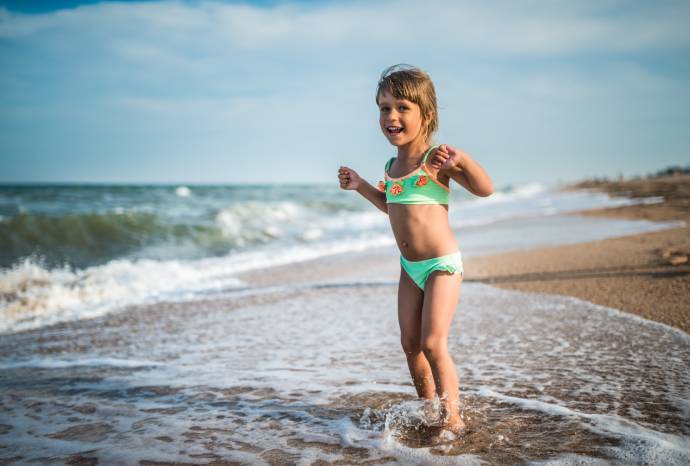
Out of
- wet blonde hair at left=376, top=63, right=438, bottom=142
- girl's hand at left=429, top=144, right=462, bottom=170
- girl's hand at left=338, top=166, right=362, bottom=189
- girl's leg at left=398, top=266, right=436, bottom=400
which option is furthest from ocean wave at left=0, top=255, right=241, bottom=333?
girl's hand at left=429, top=144, right=462, bottom=170

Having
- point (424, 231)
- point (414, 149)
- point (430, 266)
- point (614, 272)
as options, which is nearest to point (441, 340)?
point (430, 266)

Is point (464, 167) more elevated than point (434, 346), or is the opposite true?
point (464, 167)

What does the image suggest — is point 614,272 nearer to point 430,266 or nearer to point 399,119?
point 430,266

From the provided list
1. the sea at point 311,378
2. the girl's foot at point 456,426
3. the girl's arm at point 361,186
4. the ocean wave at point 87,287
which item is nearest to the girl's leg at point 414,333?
the sea at point 311,378

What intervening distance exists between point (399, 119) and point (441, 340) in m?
1.19

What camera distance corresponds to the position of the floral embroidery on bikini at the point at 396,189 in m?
2.75

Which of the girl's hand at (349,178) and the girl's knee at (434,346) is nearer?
the girl's knee at (434,346)

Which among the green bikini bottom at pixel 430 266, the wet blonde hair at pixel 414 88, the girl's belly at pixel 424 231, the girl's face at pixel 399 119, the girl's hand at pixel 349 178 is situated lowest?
the green bikini bottom at pixel 430 266

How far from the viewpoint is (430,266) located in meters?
2.65

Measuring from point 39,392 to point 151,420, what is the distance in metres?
1.07

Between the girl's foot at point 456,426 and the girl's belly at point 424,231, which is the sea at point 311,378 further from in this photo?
the girl's belly at point 424,231

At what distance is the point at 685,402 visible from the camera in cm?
265

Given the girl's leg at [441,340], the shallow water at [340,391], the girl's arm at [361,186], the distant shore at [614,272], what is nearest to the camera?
the shallow water at [340,391]

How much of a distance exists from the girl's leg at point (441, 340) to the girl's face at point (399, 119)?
0.80 m
